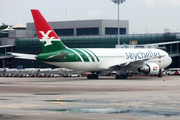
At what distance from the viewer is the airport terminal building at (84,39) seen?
9494 centimetres

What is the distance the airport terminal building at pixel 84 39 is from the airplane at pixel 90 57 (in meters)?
29.9

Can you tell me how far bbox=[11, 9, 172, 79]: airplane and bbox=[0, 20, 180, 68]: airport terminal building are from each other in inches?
1176

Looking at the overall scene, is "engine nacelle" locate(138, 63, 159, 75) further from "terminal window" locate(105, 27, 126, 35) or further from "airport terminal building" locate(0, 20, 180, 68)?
"terminal window" locate(105, 27, 126, 35)

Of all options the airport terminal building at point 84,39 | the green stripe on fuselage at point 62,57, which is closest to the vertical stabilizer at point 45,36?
the green stripe on fuselage at point 62,57

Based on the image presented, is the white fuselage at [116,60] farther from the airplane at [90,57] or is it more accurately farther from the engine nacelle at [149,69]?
the engine nacelle at [149,69]

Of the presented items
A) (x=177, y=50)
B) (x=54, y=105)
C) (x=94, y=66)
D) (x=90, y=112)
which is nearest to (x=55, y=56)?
(x=94, y=66)

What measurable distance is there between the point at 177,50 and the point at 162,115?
77217mm

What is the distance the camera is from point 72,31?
11569cm

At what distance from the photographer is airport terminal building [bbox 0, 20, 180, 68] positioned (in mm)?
94938

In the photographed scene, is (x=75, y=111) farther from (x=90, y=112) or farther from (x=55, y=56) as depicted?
(x=55, y=56)

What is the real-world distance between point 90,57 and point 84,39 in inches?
1842

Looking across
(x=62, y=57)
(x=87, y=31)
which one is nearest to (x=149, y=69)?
(x=62, y=57)

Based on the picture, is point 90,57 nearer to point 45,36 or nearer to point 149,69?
point 45,36

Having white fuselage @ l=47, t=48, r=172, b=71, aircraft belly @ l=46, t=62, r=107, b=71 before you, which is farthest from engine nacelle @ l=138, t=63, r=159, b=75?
aircraft belly @ l=46, t=62, r=107, b=71
